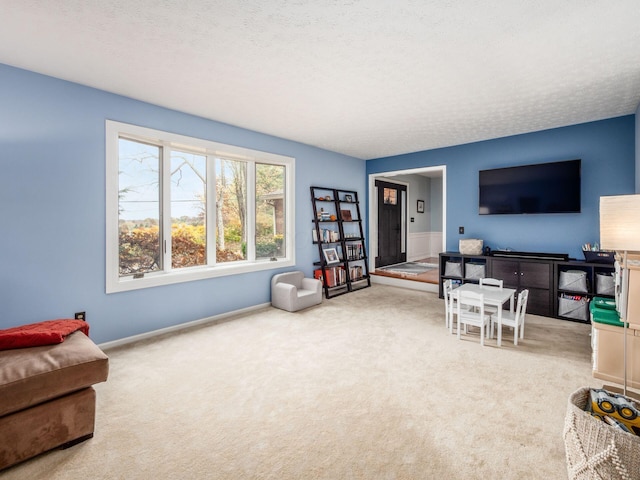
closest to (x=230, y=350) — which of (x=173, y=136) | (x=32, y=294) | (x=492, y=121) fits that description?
(x=32, y=294)

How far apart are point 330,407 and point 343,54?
2.71 m

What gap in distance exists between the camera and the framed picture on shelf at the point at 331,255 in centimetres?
571

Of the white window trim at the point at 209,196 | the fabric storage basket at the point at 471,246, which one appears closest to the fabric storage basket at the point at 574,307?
the fabric storage basket at the point at 471,246

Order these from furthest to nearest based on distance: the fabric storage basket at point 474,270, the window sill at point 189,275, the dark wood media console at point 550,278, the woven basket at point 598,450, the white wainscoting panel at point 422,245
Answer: the white wainscoting panel at point 422,245 < the fabric storage basket at point 474,270 < the dark wood media console at point 550,278 < the window sill at point 189,275 < the woven basket at point 598,450

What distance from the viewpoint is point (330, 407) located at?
217cm

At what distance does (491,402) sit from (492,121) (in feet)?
11.8

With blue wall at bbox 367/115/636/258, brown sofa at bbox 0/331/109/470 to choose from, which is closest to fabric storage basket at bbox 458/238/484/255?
blue wall at bbox 367/115/636/258

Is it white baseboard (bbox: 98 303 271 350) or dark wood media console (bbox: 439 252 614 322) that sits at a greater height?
dark wood media console (bbox: 439 252 614 322)

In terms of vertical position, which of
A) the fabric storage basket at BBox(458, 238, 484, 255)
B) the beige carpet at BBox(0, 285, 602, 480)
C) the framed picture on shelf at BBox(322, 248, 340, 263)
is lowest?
the beige carpet at BBox(0, 285, 602, 480)

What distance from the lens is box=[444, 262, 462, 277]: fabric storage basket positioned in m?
5.12

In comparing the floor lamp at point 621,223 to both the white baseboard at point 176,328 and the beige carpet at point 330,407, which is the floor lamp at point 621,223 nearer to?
the beige carpet at point 330,407

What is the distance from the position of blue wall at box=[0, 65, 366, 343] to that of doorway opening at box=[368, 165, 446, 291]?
422 cm

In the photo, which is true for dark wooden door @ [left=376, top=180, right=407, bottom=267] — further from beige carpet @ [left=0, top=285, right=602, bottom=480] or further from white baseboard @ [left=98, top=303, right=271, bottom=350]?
beige carpet @ [left=0, top=285, right=602, bottom=480]

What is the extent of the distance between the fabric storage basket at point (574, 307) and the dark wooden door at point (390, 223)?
3706mm
